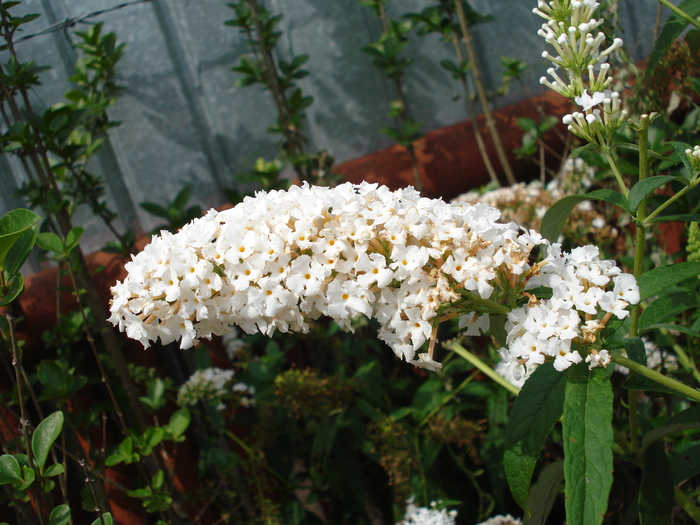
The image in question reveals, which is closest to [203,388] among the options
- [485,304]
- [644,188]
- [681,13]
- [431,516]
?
[431,516]

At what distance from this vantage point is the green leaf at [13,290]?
0.98 metres

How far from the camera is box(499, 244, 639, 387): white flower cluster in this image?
2.79 ft

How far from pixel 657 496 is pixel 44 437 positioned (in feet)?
3.71

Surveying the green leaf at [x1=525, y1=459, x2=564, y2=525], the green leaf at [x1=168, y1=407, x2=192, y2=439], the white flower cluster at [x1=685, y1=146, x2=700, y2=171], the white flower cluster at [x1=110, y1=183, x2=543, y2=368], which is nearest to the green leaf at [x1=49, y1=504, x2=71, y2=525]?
the white flower cluster at [x1=110, y1=183, x2=543, y2=368]

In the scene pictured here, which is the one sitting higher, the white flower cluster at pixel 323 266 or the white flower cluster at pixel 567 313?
the white flower cluster at pixel 323 266

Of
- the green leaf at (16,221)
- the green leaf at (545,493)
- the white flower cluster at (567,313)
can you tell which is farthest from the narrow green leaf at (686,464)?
the green leaf at (16,221)

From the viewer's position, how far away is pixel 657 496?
1045 millimetres

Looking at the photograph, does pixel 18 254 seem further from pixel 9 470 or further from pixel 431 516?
pixel 431 516

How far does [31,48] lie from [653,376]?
7.29 ft

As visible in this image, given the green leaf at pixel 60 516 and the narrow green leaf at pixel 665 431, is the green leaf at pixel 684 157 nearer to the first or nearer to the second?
the narrow green leaf at pixel 665 431

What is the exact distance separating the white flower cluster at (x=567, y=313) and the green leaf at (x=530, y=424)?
0.06 meters

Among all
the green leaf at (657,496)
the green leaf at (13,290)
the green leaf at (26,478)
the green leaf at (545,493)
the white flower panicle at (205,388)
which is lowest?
the green leaf at (545,493)

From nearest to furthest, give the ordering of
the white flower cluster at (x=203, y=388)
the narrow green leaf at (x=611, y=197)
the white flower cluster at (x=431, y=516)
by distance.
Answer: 1. the narrow green leaf at (x=611, y=197)
2. the white flower cluster at (x=431, y=516)
3. the white flower cluster at (x=203, y=388)

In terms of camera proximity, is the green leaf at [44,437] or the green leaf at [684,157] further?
the green leaf at [44,437]
